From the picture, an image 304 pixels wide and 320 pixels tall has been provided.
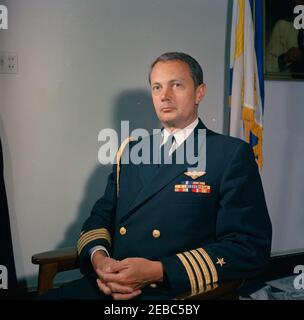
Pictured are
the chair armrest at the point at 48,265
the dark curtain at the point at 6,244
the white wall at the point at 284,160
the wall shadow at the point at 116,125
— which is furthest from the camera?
the white wall at the point at 284,160

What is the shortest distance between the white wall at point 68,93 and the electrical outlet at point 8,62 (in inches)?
0.8

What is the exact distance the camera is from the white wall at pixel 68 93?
158cm

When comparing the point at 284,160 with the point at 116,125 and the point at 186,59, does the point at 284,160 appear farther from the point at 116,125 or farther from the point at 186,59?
the point at 186,59

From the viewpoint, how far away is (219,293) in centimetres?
97

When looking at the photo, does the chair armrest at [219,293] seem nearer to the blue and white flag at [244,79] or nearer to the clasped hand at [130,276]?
the clasped hand at [130,276]

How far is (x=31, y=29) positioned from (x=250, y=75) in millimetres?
985

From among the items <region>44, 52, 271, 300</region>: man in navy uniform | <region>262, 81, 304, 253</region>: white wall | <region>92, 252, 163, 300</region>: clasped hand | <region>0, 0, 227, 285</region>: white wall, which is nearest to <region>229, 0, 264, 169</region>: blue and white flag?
<region>0, 0, 227, 285</region>: white wall

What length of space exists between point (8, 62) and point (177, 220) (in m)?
0.97

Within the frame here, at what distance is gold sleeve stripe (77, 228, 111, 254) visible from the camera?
117 centimetres

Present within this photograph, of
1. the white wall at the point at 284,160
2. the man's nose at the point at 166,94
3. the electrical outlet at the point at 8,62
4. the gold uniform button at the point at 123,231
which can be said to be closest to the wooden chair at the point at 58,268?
the gold uniform button at the point at 123,231

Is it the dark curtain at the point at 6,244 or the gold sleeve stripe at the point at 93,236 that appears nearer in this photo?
the gold sleeve stripe at the point at 93,236

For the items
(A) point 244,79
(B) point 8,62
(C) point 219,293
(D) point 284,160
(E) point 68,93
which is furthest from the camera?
(D) point 284,160

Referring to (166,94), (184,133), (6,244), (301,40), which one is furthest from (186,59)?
(301,40)

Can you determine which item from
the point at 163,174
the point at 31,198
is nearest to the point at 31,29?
the point at 31,198
